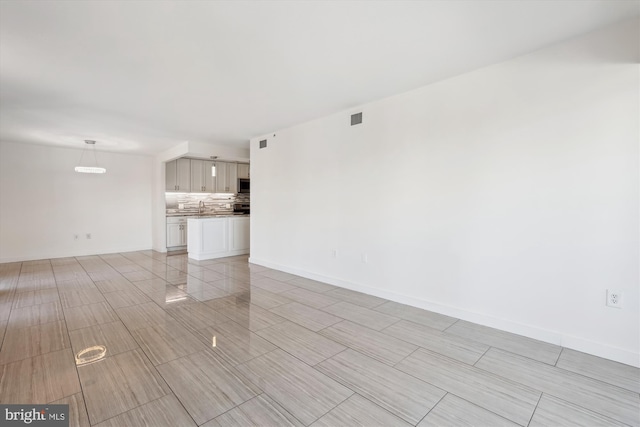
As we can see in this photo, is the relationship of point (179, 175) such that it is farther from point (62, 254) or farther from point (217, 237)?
point (62, 254)

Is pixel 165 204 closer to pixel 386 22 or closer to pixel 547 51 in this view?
pixel 386 22

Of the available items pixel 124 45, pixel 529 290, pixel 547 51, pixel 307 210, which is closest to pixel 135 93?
pixel 124 45

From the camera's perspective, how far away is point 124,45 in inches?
94.7

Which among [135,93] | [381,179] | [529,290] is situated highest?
[135,93]

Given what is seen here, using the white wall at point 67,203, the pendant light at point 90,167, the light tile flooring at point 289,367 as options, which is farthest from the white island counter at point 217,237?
the light tile flooring at point 289,367

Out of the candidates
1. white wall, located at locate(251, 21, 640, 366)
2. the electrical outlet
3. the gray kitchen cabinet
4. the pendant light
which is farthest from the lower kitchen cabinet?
the electrical outlet

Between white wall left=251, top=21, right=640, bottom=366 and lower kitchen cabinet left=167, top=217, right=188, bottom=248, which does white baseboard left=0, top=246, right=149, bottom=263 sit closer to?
lower kitchen cabinet left=167, top=217, right=188, bottom=248

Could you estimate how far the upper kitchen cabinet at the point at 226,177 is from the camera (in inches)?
311

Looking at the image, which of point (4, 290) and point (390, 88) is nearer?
point (390, 88)

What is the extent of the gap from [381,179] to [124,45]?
2914mm

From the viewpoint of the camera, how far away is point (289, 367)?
7.15 ft

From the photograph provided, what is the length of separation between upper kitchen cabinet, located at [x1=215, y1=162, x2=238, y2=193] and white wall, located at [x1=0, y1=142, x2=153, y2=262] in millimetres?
1770

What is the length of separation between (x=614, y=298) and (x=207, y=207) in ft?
26.5

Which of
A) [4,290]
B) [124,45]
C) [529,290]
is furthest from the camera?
[4,290]
